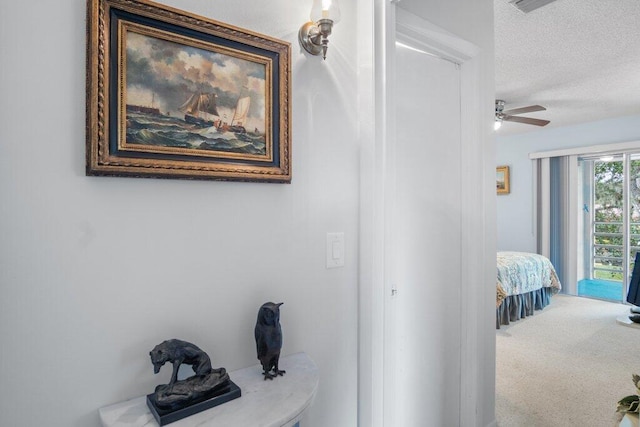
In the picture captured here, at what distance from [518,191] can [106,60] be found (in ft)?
21.4

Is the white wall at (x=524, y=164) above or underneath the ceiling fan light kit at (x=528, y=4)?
underneath

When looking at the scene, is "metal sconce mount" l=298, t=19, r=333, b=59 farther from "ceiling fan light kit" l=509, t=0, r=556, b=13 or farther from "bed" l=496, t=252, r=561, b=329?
"bed" l=496, t=252, r=561, b=329

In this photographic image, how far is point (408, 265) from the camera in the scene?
1.71 metres

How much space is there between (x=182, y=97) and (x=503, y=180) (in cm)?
640

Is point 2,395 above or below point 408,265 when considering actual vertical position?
below

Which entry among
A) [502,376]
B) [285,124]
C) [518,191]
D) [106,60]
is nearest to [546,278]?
[518,191]

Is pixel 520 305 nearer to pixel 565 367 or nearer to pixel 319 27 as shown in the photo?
pixel 565 367

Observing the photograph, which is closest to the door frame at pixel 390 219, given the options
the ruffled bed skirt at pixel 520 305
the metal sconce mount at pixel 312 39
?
the metal sconce mount at pixel 312 39

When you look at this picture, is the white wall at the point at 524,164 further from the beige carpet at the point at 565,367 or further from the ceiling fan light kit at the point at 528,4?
the ceiling fan light kit at the point at 528,4

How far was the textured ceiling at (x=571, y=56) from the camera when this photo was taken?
234 cm

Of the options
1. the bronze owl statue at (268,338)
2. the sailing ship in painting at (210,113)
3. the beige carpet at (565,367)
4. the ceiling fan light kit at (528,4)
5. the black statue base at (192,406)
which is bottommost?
the beige carpet at (565,367)

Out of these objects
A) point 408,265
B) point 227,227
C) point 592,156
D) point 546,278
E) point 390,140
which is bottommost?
point 546,278

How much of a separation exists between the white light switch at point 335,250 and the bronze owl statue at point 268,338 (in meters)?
0.35

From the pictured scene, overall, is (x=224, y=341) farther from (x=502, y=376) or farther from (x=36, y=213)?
(x=502, y=376)
